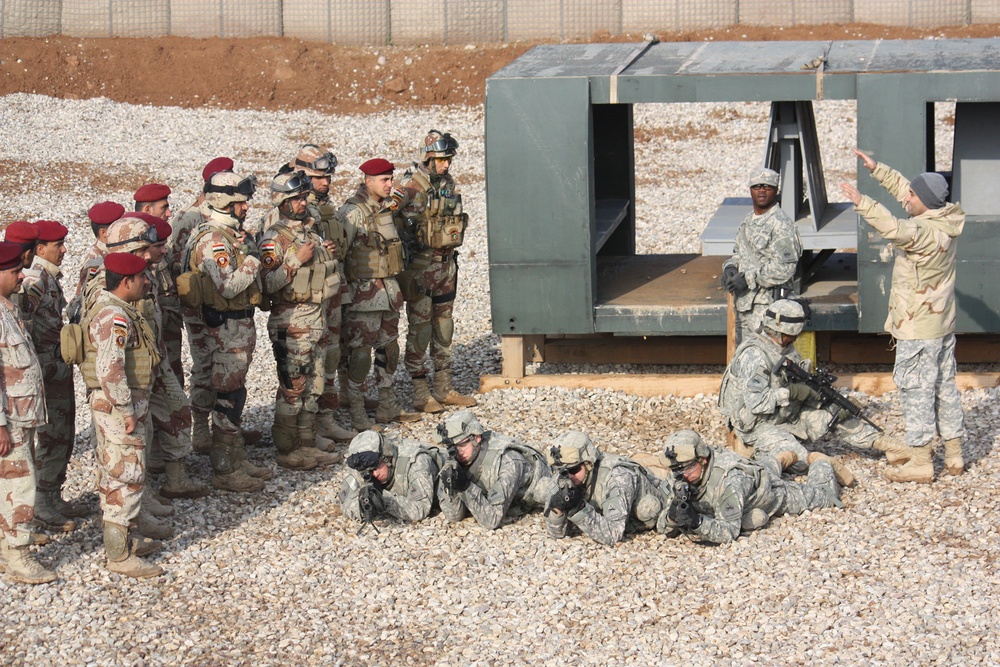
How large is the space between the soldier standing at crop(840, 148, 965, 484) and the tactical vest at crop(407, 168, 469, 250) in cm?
336

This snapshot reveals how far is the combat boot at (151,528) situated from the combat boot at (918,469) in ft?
16.2

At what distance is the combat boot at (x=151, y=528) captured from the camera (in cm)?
838

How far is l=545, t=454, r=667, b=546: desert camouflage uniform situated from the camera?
26.7ft

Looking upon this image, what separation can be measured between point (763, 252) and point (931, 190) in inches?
58.3

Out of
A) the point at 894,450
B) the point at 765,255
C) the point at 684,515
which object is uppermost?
the point at 765,255

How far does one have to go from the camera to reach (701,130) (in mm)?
23234

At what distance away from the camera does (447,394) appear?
11164 mm

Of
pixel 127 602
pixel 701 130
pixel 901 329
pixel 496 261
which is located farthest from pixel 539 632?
pixel 701 130

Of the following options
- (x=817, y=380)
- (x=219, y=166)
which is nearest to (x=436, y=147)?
(x=219, y=166)

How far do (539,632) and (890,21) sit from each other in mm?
21860

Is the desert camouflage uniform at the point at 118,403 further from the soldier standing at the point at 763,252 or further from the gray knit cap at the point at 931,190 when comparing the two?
the gray knit cap at the point at 931,190

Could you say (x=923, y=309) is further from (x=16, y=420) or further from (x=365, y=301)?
(x=16, y=420)

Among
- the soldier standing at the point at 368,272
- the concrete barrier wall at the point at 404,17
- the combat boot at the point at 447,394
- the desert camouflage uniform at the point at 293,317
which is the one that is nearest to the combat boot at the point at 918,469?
the combat boot at the point at 447,394

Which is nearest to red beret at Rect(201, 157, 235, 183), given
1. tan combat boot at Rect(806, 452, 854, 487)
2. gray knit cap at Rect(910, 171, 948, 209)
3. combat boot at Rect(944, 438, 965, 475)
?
tan combat boot at Rect(806, 452, 854, 487)
